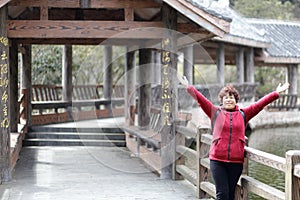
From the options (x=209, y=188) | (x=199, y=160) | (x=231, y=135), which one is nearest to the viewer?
(x=231, y=135)

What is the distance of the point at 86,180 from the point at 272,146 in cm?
748

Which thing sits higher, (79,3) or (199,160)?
(79,3)

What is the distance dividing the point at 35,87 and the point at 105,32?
7907 mm

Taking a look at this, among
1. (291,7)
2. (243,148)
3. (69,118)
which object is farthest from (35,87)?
(291,7)

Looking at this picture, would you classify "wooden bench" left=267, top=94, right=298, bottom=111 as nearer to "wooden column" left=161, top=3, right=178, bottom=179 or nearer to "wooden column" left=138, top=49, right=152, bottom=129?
"wooden column" left=138, top=49, right=152, bottom=129

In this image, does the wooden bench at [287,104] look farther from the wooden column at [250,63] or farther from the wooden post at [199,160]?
the wooden post at [199,160]

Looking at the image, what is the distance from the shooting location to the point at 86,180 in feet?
26.6

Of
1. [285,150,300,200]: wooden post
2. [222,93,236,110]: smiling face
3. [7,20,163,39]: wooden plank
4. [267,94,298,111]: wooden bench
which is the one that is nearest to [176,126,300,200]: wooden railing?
[285,150,300,200]: wooden post

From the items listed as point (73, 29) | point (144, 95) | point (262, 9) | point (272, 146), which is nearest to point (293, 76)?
point (262, 9)

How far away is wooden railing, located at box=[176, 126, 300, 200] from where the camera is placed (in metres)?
4.37

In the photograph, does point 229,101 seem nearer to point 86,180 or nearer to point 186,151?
point 186,151

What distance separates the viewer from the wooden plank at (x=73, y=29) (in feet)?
26.1

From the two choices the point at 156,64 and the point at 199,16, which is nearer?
the point at 199,16

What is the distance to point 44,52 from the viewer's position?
63.5 feet
